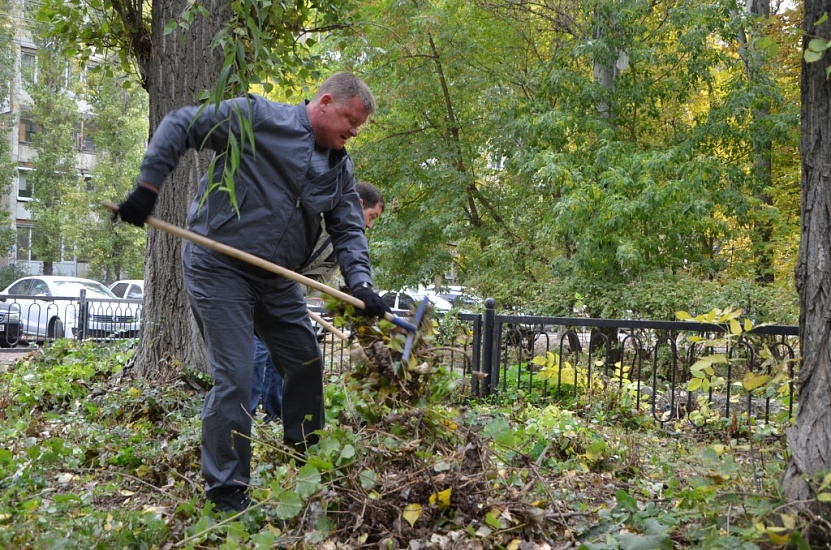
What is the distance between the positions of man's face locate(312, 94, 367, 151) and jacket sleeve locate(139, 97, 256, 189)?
37 centimetres

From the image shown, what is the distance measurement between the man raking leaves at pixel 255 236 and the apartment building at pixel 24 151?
94.2ft

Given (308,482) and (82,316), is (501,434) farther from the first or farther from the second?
(82,316)

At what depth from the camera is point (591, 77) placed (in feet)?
43.4

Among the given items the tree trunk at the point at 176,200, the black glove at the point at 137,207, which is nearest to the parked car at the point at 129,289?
the tree trunk at the point at 176,200

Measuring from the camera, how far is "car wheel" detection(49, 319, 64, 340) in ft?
48.3

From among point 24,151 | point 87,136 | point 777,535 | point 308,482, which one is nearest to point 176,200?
point 308,482

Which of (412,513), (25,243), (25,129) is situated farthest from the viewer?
(25,129)

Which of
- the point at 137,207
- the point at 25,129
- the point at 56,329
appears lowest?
the point at 56,329

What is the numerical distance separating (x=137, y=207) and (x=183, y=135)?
42cm

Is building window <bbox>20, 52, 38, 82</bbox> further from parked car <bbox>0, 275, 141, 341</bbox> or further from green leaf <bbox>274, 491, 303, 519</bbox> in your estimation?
green leaf <bbox>274, 491, 303, 519</bbox>

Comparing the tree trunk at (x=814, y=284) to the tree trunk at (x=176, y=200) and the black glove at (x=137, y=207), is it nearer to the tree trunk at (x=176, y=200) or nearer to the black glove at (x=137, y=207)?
the black glove at (x=137, y=207)

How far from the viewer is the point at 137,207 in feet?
11.0

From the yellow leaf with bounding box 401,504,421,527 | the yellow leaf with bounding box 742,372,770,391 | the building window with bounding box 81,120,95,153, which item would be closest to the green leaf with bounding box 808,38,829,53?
the yellow leaf with bounding box 742,372,770,391

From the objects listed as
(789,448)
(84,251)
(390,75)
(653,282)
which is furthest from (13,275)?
(789,448)
